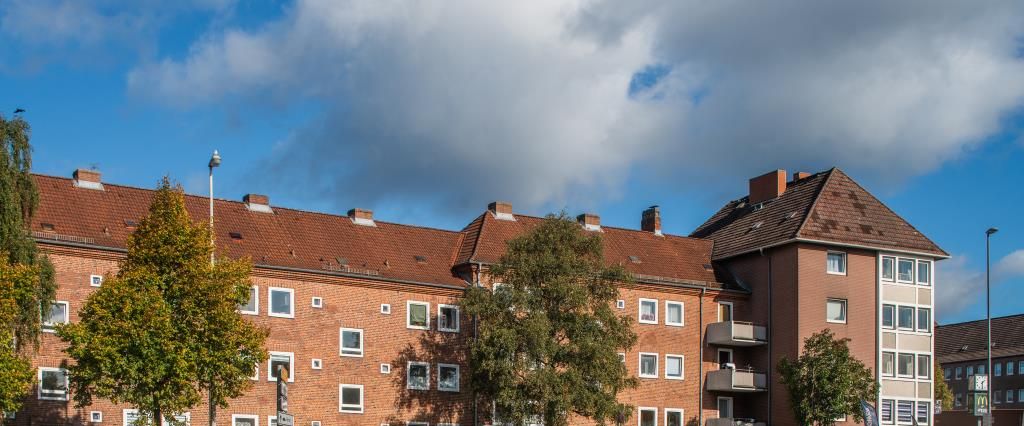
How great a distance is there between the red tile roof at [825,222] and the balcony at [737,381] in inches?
259

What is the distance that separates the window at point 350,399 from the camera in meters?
53.5

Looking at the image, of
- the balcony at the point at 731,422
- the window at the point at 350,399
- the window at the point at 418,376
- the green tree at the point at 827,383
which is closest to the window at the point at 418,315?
the window at the point at 418,376

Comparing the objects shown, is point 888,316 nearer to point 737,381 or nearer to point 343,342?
point 737,381

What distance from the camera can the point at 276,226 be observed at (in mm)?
56281

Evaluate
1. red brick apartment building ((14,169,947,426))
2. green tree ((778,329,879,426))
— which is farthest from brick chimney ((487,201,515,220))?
green tree ((778,329,879,426))

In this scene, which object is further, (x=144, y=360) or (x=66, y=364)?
Result: (x=66, y=364)

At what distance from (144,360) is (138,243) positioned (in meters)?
4.12

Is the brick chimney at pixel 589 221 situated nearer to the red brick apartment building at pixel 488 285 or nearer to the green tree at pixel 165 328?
the red brick apartment building at pixel 488 285

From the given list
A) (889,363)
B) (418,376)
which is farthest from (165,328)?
(889,363)

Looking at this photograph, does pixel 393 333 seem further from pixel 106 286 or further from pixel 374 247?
pixel 106 286

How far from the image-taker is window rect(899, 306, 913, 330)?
207 feet

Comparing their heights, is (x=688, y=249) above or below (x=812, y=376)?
above

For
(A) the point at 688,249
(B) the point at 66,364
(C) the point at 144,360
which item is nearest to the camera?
(C) the point at 144,360

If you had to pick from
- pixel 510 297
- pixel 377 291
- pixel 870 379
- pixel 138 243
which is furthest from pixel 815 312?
pixel 138 243
